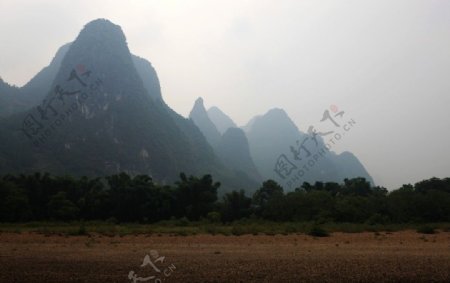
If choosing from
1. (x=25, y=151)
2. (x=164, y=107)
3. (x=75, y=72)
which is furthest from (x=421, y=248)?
(x=164, y=107)

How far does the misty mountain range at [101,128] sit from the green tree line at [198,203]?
35.2m

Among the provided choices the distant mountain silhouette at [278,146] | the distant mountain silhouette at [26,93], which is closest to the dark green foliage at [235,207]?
the distant mountain silhouette at [26,93]

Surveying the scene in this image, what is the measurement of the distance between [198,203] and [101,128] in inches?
2683

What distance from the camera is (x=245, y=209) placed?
134 ft

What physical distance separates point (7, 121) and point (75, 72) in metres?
27.4

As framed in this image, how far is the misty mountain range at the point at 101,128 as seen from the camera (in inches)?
3297

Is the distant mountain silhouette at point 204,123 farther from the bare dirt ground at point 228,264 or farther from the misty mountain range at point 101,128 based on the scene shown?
the bare dirt ground at point 228,264

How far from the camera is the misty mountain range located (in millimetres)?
83750

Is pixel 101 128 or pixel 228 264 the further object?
pixel 101 128

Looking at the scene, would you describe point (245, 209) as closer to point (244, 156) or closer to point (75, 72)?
point (75, 72)

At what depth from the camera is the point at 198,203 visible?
40.8 meters

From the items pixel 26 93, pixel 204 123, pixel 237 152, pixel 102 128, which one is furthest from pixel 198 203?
pixel 204 123

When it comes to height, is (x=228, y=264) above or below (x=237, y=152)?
below

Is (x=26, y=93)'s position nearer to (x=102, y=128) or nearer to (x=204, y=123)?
(x=102, y=128)
